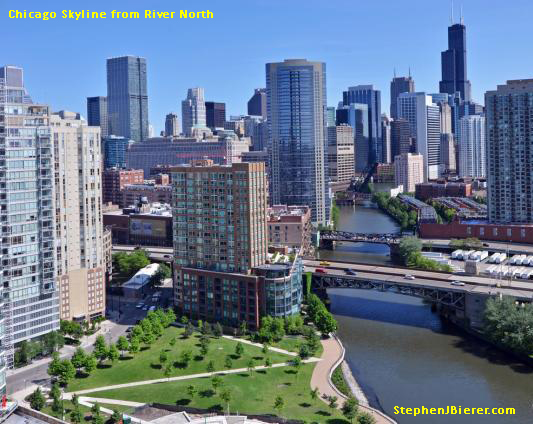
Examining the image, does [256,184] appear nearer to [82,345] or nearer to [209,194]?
[209,194]

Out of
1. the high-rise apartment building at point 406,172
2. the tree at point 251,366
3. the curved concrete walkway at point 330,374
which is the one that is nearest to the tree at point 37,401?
the tree at point 251,366

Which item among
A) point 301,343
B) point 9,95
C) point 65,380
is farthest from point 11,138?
point 301,343

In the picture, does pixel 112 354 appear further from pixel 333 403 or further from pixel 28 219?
pixel 333 403

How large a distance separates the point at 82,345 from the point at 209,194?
16.4m

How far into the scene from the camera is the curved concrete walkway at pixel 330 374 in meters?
39.9

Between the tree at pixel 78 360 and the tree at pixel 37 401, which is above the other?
the tree at pixel 78 360

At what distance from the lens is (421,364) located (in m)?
49.8

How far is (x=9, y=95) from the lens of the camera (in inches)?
2030

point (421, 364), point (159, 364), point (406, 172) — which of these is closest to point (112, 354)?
point (159, 364)

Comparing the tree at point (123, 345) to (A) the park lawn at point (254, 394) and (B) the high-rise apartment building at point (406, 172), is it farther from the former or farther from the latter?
(B) the high-rise apartment building at point (406, 172)

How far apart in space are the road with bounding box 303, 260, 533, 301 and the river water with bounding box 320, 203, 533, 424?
9.43ft

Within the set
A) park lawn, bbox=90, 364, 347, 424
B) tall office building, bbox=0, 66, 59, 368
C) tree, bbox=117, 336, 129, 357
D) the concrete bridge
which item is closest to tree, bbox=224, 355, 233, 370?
park lawn, bbox=90, 364, 347, 424

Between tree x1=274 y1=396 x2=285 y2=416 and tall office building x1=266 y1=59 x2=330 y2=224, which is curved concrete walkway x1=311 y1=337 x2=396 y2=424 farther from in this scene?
tall office building x1=266 y1=59 x2=330 y2=224

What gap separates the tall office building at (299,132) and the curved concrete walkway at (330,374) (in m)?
64.7
